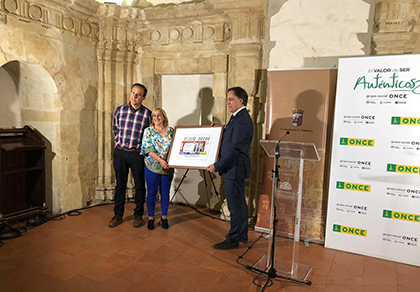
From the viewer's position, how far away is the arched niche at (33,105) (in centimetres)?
463

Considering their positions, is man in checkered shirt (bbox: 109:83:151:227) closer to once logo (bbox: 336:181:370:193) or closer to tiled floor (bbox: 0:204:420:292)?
tiled floor (bbox: 0:204:420:292)

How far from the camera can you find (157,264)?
3291 millimetres

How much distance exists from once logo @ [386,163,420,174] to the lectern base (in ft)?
4.50

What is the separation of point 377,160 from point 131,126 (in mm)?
2889

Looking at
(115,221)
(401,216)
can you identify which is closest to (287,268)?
(401,216)

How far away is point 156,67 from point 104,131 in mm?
1336

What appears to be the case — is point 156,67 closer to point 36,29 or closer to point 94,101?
point 94,101

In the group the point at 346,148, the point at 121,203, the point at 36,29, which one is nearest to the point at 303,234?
the point at 346,148

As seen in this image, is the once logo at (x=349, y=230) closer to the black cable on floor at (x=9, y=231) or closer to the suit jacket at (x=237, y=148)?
the suit jacket at (x=237, y=148)

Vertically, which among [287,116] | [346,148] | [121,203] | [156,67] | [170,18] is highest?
[170,18]

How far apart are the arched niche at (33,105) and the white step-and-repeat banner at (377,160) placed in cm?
375

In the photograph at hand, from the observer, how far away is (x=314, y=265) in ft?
11.1

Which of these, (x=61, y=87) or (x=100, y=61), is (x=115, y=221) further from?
(x=100, y=61)

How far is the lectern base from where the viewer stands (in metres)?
3.13
